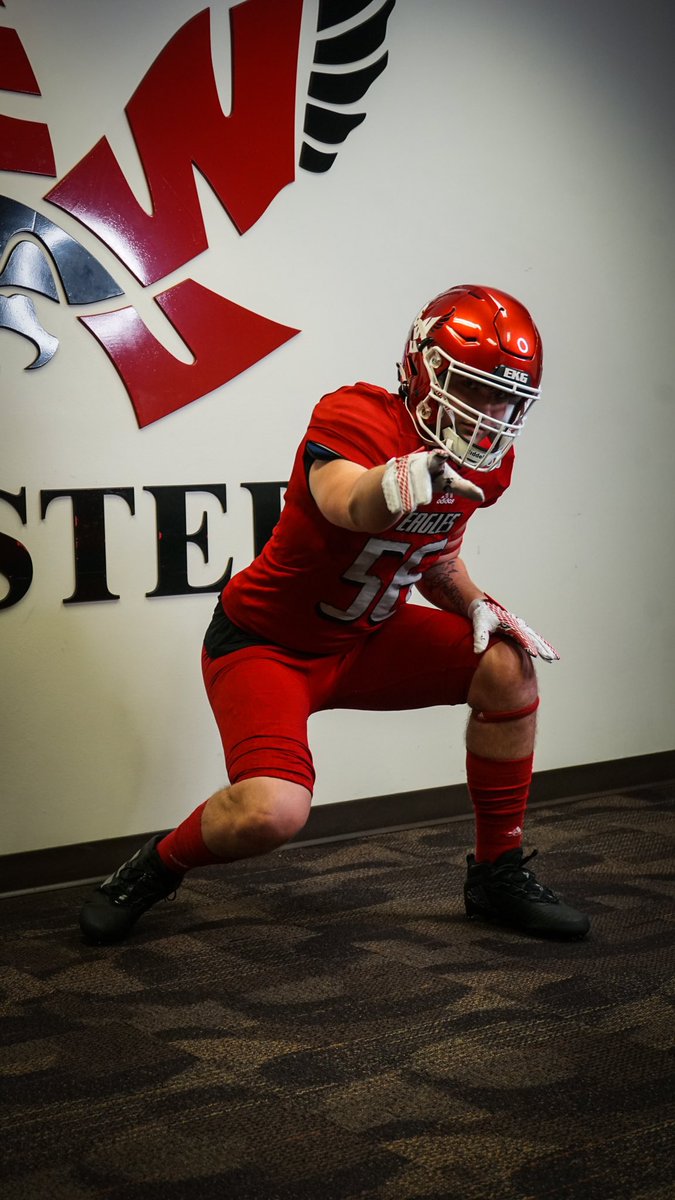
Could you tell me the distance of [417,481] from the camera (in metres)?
1.63

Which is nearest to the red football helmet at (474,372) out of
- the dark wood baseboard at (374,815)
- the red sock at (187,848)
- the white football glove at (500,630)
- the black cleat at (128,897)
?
the white football glove at (500,630)

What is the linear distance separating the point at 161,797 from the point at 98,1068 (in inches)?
43.9

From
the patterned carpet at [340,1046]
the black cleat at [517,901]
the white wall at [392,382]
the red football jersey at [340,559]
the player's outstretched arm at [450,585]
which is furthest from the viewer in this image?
the white wall at [392,382]

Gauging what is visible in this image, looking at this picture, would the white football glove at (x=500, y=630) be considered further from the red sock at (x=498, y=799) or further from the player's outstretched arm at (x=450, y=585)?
the red sock at (x=498, y=799)

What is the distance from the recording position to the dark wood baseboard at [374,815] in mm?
2639

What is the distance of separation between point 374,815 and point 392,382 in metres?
1.12

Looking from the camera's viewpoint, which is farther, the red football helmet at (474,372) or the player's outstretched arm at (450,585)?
the player's outstretched arm at (450,585)

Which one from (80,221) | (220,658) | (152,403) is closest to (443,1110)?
(220,658)

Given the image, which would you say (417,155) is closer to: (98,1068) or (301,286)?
(301,286)

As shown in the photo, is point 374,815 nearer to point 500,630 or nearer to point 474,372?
point 500,630

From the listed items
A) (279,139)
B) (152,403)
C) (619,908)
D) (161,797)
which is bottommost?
(619,908)

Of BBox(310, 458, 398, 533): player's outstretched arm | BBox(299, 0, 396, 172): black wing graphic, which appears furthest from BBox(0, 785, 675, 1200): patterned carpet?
BBox(299, 0, 396, 172): black wing graphic

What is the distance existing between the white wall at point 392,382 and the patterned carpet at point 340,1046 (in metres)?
0.43

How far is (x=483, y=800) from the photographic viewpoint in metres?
2.33
